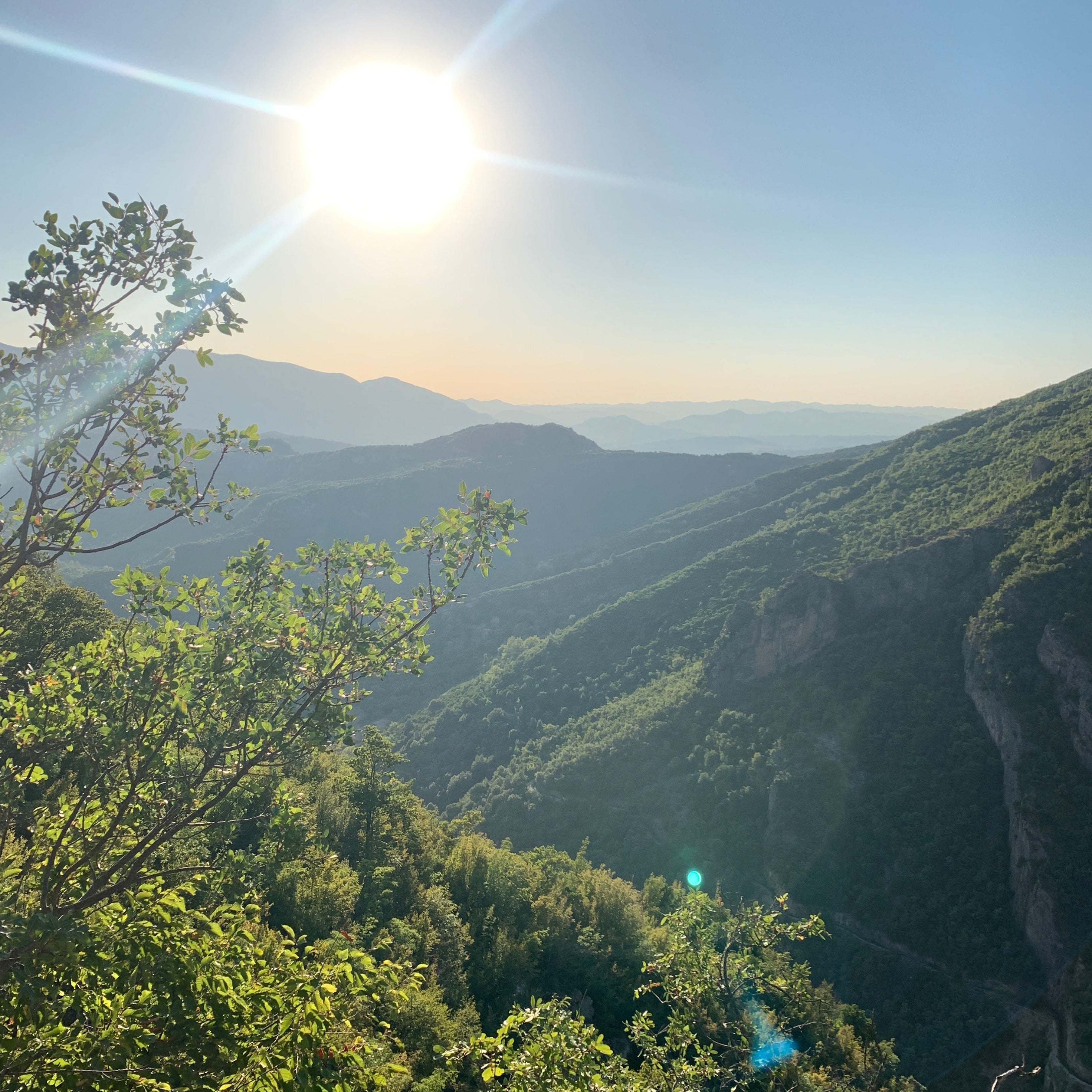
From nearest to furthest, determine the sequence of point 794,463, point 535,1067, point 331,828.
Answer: point 535,1067, point 331,828, point 794,463

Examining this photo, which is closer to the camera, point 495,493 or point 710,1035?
point 710,1035

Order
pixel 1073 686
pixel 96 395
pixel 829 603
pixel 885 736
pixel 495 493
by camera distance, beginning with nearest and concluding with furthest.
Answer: pixel 96 395 < pixel 1073 686 < pixel 885 736 < pixel 829 603 < pixel 495 493

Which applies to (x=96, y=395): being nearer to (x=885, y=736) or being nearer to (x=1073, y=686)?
(x=1073, y=686)

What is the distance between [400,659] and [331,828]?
24520mm

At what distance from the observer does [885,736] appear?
50406mm

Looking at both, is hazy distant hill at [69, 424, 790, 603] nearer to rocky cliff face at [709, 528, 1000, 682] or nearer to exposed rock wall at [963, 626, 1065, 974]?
rocky cliff face at [709, 528, 1000, 682]

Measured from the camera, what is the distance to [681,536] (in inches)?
4599

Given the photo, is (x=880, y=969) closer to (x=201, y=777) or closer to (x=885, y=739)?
(x=885, y=739)

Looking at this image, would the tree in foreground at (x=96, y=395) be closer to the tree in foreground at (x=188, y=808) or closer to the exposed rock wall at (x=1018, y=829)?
the tree in foreground at (x=188, y=808)

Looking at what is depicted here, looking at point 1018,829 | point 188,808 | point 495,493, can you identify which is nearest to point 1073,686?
point 1018,829

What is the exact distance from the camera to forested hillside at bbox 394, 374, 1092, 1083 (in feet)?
123

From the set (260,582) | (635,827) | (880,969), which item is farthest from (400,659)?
(635,827)

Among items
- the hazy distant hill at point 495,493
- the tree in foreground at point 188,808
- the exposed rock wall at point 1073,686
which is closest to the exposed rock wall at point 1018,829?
the exposed rock wall at point 1073,686

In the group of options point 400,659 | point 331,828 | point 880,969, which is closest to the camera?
point 400,659
